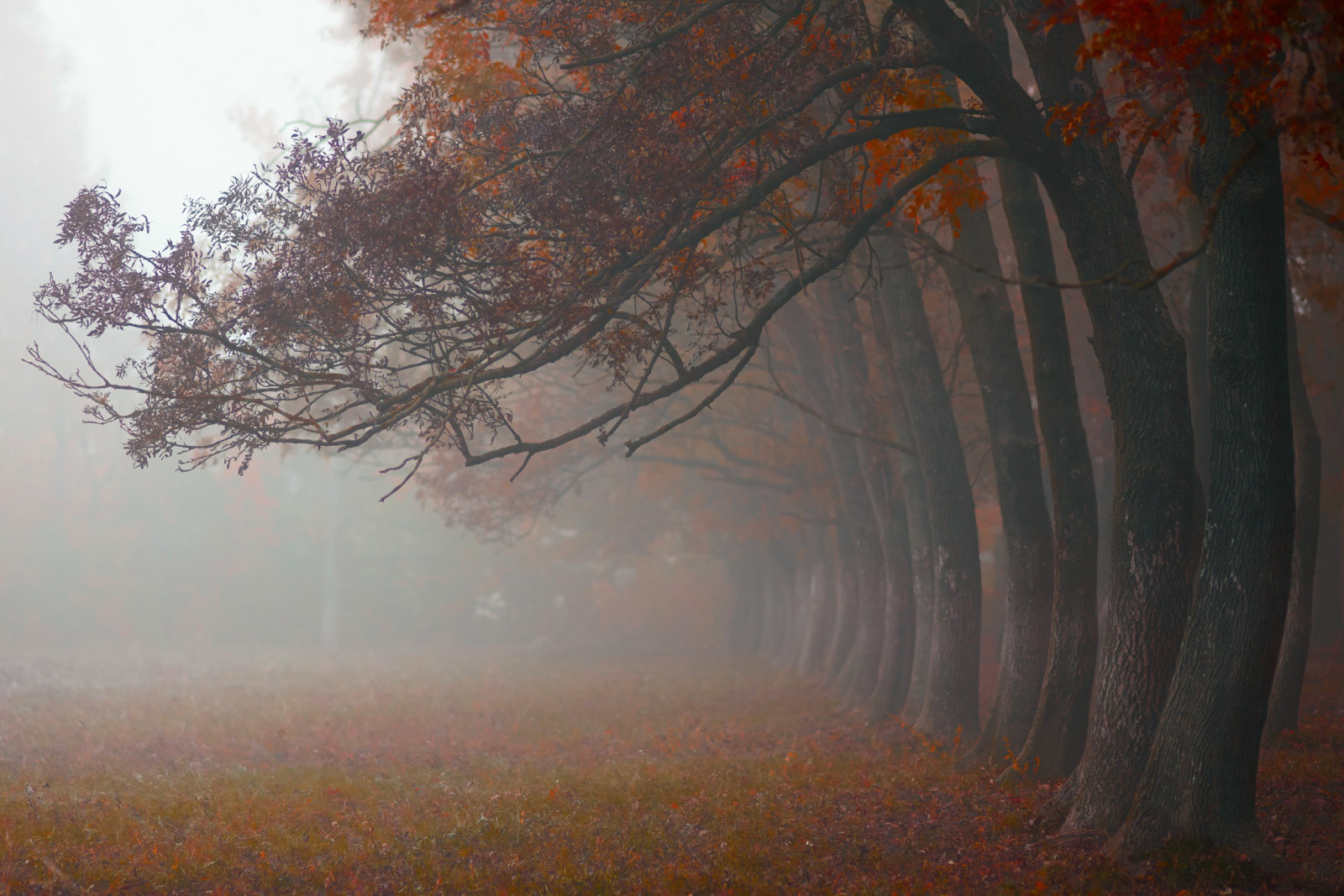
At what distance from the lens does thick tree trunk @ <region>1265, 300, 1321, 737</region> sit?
448 inches

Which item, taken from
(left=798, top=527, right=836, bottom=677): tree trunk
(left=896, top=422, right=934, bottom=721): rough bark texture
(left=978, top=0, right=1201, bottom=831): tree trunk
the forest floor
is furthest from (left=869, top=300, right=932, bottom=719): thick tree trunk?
(left=798, top=527, right=836, bottom=677): tree trunk

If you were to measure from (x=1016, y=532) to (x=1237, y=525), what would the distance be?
14.1ft

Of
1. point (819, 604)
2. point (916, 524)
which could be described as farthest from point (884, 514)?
point (819, 604)

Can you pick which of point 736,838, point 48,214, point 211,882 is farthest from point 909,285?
point 48,214

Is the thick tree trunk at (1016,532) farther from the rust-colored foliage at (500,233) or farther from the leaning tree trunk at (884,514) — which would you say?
the leaning tree trunk at (884,514)

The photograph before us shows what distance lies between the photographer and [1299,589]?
1155cm

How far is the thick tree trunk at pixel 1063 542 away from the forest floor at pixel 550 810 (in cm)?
61

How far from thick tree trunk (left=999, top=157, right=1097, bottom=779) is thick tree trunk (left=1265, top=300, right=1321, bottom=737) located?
3658 millimetres

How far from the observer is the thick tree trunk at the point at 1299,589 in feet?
37.3

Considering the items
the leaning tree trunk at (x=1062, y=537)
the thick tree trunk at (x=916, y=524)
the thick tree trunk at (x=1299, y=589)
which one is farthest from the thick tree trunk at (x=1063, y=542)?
the thick tree trunk at (x=916, y=524)

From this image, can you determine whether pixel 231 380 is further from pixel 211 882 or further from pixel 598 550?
pixel 598 550

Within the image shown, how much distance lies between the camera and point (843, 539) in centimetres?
2292

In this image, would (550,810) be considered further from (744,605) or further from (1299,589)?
(744,605)

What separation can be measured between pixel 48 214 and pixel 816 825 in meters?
45.1
